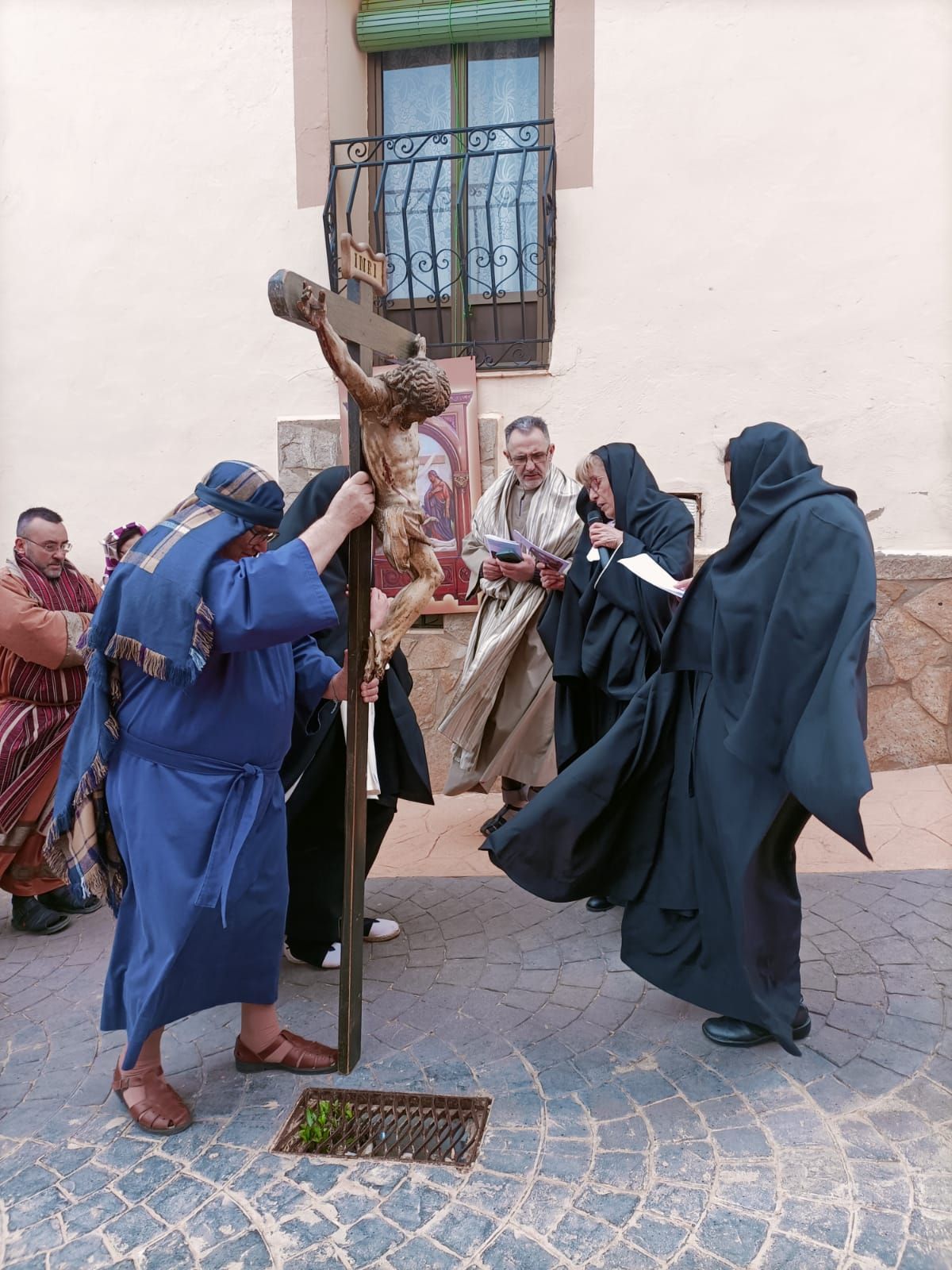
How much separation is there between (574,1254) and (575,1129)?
0.48 metres

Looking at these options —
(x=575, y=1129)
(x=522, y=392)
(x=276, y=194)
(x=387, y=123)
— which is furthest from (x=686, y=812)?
(x=387, y=123)

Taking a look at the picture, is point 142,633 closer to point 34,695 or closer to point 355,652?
point 355,652

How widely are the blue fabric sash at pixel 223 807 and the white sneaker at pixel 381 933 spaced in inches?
54.2

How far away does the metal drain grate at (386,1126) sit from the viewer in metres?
2.69

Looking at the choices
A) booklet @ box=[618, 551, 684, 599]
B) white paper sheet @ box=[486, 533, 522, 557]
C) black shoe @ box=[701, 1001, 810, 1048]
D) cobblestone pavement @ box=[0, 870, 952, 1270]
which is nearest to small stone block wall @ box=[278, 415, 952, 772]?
cobblestone pavement @ box=[0, 870, 952, 1270]

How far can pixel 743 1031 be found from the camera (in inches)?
124

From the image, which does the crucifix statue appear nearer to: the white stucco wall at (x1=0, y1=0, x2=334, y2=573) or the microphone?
the microphone

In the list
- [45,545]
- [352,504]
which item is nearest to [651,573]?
[352,504]

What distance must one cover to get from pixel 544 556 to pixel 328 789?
1.67 meters

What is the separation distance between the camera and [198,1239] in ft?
7.79

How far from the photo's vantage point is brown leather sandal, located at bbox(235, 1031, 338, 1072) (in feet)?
10.2

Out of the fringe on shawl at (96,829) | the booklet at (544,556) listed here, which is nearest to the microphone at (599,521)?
the booklet at (544,556)

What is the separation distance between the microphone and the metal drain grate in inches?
90.9

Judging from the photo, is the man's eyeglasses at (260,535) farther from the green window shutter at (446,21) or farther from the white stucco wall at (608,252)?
the green window shutter at (446,21)
